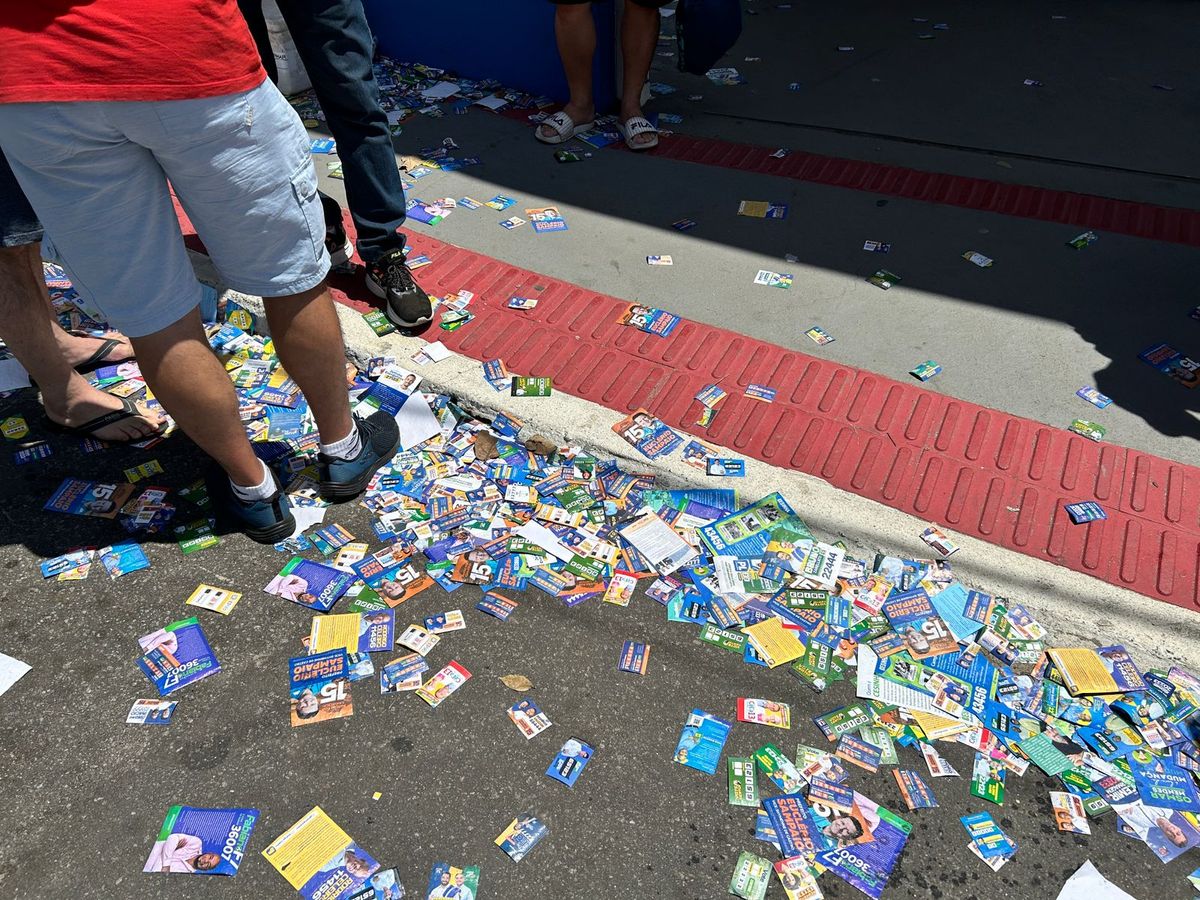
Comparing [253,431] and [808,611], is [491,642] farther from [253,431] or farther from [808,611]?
[253,431]

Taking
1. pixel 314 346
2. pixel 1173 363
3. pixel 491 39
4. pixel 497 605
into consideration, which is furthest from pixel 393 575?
pixel 491 39

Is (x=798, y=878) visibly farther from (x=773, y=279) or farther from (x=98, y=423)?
(x=98, y=423)

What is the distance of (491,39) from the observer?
16.8 ft

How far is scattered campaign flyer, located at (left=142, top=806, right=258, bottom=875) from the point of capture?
6.13 ft

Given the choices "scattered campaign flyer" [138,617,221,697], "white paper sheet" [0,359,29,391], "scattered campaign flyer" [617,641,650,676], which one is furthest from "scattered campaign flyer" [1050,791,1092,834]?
"white paper sheet" [0,359,29,391]

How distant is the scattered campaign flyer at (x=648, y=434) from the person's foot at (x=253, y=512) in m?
1.12

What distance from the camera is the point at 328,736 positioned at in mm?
2129

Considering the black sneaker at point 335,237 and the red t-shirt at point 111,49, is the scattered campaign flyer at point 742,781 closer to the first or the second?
the red t-shirt at point 111,49

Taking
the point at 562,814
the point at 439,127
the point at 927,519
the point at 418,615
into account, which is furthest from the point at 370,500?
the point at 439,127

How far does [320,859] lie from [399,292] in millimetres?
2111

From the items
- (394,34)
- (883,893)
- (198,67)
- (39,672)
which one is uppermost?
(198,67)

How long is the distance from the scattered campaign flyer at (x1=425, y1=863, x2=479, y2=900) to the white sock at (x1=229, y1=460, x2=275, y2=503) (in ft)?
3.92

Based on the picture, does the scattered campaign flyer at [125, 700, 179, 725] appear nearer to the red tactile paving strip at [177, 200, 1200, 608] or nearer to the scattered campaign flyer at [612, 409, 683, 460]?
the red tactile paving strip at [177, 200, 1200, 608]

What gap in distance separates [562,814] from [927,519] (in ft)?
4.87
